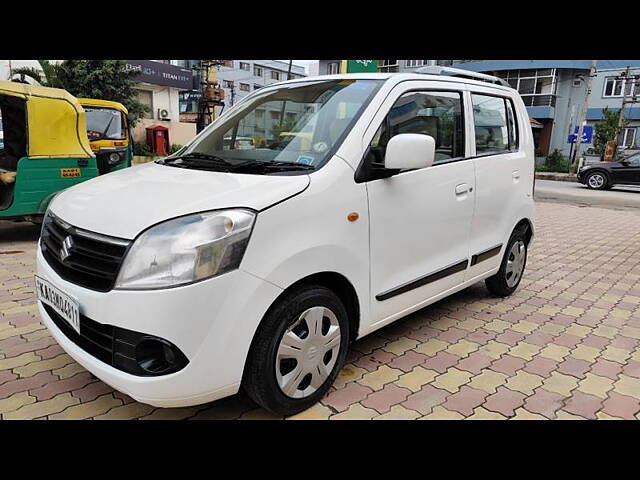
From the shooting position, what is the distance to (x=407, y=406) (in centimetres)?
256

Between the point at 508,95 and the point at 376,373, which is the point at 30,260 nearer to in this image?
the point at 376,373

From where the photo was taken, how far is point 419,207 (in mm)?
2889

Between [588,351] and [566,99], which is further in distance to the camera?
[566,99]

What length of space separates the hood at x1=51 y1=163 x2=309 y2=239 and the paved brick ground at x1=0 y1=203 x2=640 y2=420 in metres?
1.05

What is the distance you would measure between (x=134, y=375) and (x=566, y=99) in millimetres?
36483

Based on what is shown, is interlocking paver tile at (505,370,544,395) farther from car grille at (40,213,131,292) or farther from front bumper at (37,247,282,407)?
car grille at (40,213,131,292)

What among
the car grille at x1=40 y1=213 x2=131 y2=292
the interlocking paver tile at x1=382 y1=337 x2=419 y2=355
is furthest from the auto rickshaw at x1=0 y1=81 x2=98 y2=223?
the interlocking paver tile at x1=382 y1=337 x2=419 y2=355

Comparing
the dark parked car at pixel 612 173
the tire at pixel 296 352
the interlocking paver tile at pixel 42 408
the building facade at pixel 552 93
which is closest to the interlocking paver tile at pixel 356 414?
the tire at pixel 296 352

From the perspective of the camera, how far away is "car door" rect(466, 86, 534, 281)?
11.6 ft

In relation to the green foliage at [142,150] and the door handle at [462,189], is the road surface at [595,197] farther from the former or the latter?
the green foliage at [142,150]

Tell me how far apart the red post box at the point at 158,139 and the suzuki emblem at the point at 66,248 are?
2351 cm

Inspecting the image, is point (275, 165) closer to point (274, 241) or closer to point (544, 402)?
point (274, 241)
